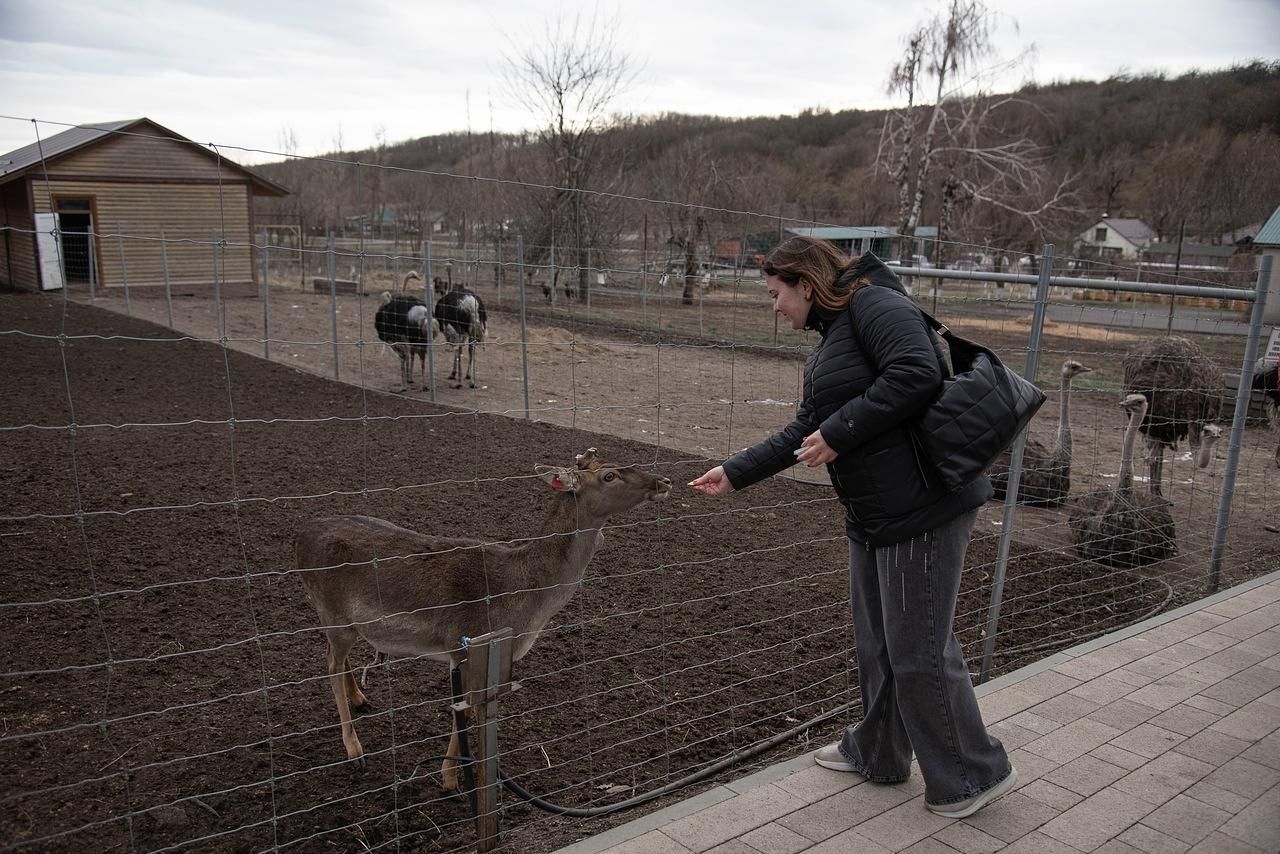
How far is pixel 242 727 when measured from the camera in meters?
4.08

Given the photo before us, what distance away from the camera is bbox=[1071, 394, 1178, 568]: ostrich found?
281 inches

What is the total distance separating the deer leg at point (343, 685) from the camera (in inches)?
157

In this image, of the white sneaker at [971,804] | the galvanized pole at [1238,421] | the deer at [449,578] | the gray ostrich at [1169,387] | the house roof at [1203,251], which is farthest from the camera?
the house roof at [1203,251]

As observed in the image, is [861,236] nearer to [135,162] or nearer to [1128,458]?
[1128,458]

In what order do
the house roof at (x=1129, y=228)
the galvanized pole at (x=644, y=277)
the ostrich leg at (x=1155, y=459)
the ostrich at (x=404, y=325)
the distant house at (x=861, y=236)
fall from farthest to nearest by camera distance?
the house roof at (x=1129, y=228) → the ostrich at (x=404, y=325) → the ostrich leg at (x=1155, y=459) → the galvanized pole at (x=644, y=277) → the distant house at (x=861, y=236)

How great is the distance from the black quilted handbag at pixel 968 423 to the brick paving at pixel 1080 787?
54.3 inches

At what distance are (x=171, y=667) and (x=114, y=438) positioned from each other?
18.9 ft

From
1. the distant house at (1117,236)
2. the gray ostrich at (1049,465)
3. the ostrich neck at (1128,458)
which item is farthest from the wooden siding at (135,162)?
the distant house at (1117,236)

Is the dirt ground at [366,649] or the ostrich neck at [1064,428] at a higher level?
the ostrich neck at [1064,428]

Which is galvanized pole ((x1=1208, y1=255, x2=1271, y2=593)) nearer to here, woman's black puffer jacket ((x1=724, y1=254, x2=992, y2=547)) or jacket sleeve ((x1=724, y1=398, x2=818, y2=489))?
woman's black puffer jacket ((x1=724, y1=254, x2=992, y2=547))

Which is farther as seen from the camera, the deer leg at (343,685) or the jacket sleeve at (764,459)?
the deer leg at (343,685)

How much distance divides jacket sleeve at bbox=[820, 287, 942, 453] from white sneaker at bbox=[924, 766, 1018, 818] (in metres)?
1.47

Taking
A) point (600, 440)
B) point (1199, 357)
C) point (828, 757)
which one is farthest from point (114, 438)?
point (1199, 357)

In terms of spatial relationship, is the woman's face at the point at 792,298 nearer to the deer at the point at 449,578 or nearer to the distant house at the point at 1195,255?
the deer at the point at 449,578
